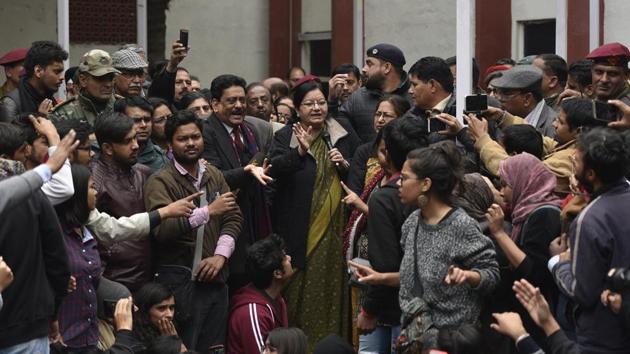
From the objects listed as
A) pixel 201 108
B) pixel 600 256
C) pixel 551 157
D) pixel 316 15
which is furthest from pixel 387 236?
pixel 316 15

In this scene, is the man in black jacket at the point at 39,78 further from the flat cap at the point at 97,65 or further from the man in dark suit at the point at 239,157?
the man in dark suit at the point at 239,157

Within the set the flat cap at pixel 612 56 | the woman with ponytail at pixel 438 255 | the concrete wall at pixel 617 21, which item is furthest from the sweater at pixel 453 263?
the concrete wall at pixel 617 21

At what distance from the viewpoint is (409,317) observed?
642cm

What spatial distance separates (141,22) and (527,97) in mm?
7430

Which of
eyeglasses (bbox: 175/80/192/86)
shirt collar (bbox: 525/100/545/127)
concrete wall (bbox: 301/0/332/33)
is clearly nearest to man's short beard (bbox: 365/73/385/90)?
shirt collar (bbox: 525/100/545/127)

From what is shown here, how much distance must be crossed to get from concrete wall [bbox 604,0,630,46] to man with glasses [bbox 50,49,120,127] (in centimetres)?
494

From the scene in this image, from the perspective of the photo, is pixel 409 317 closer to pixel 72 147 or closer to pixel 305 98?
pixel 72 147

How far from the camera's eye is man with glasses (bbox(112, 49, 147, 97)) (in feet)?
30.6

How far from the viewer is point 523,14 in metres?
13.4

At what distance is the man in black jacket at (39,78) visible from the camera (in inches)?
346

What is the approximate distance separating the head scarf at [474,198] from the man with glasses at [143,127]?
94.4 inches

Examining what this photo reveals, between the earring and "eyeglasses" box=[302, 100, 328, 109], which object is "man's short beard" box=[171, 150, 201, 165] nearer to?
"eyeglasses" box=[302, 100, 328, 109]

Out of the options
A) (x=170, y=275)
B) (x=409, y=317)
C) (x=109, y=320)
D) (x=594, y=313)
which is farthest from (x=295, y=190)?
(x=594, y=313)

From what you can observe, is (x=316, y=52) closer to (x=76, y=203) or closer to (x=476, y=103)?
(x=476, y=103)
